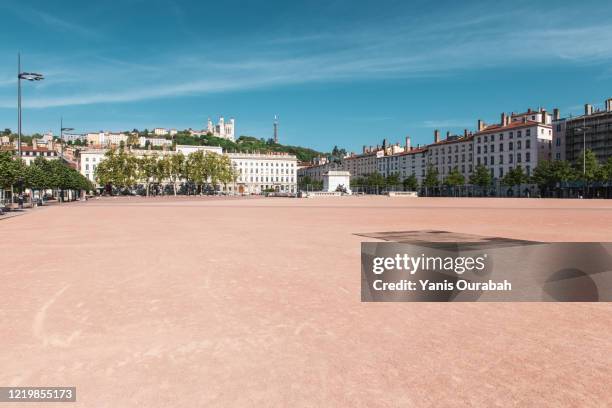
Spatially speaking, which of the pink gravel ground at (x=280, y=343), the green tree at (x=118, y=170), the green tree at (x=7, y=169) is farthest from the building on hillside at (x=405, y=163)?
the pink gravel ground at (x=280, y=343)

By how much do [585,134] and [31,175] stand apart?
344 feet

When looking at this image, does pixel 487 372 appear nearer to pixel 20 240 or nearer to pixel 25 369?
pixel 25 369

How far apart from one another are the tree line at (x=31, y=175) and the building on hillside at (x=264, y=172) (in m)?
94.1

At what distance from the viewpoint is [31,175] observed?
52.8 m

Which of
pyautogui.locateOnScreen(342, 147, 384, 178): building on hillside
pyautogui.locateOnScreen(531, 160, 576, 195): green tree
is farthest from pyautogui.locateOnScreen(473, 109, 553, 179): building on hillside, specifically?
pyautogui.locateOnScreen(342, 147, 384, 178): building on hillside

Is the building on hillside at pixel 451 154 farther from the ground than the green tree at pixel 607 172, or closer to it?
farther from the ground

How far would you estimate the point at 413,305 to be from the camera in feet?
24.5

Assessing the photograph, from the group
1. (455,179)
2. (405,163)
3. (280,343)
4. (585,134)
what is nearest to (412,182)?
(455,179)

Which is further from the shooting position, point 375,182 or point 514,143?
point 375,182

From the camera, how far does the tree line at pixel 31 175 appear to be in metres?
Answer: 34.9

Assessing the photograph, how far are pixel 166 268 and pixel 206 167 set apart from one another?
12346 cm

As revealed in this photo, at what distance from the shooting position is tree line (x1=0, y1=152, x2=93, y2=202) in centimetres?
3493

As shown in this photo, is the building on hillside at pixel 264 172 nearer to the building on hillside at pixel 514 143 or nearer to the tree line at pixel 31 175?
the building on hillside at pixel 514 143

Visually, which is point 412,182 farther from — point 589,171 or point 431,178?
point 589,171
